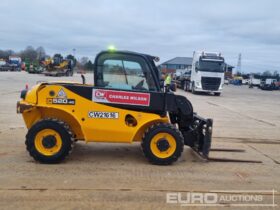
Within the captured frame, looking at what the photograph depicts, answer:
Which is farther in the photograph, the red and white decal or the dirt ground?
the red and white decal

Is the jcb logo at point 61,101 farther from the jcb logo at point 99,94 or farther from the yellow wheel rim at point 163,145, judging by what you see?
the yellow wheel rim at point 163,145

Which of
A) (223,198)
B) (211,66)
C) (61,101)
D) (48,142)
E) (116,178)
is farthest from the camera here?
(211,66)

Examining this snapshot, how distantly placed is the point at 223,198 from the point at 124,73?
3.07m

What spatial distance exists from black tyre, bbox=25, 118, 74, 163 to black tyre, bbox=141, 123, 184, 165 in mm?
1431

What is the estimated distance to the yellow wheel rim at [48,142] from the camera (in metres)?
6.78

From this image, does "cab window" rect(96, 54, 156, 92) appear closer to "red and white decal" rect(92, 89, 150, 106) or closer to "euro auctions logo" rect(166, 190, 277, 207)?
"red and white decal" rect(92, 89, 150, 106)

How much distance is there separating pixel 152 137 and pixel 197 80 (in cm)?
2633

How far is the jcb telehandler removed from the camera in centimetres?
679

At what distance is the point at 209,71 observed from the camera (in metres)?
32.3

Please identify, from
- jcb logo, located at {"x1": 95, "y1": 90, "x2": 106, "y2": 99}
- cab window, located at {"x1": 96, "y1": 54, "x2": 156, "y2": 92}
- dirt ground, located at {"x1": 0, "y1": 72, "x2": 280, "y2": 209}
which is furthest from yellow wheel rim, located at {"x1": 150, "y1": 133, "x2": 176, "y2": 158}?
jcb logo, located at {"x1": 95, "y1": 90, "x2": 106, "y2": 99}

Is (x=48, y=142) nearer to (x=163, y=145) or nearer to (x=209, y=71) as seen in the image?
(x=163, y=145)

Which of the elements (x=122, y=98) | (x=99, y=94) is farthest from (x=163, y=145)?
(x=99, y=94)

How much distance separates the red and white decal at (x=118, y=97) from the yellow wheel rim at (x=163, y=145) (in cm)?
72

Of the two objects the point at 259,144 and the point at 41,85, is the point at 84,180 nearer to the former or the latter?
Answer: the point at 41,85
